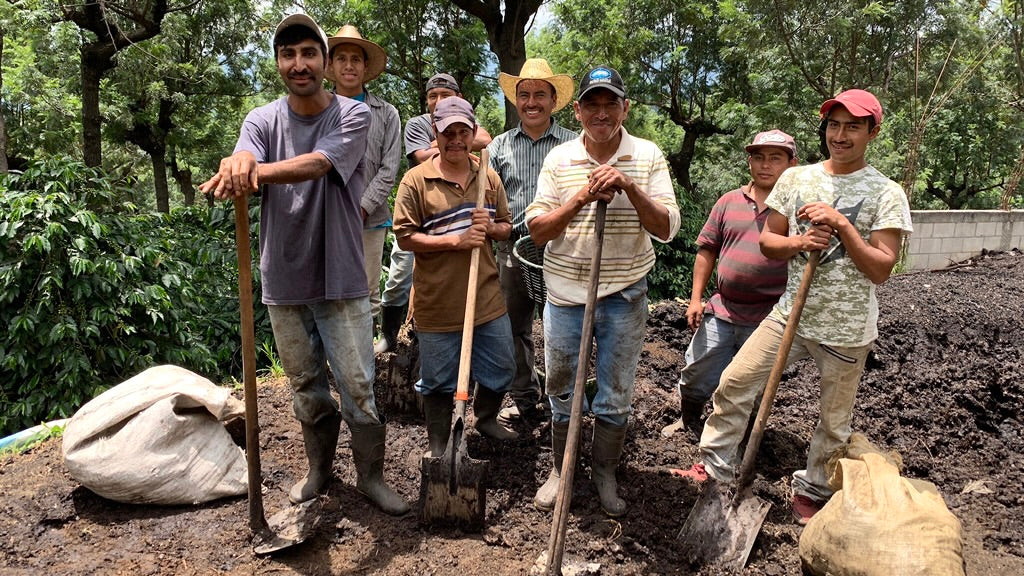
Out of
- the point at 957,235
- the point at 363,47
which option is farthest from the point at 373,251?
the point at 957,235

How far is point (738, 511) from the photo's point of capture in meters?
2.79

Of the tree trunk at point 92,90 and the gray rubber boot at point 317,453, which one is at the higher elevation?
the tree trunk at point 92,90

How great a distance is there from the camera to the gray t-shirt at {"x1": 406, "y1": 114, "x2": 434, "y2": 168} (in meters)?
4.07

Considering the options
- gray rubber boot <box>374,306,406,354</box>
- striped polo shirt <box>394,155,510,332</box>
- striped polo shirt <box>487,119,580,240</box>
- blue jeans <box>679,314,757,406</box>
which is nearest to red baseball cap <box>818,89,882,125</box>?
blue jeans <box>679,314,757,406</box>

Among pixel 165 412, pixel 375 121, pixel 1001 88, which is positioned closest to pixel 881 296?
pixel 375 121

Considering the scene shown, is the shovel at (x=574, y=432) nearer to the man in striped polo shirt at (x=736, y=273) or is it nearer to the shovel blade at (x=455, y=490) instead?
the shovel blade at (x=455, y=490)

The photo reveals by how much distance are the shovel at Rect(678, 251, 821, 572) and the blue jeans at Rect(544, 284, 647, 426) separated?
1.73ft

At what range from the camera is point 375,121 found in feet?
12.7

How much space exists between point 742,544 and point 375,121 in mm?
2988

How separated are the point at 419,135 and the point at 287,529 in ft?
8.09

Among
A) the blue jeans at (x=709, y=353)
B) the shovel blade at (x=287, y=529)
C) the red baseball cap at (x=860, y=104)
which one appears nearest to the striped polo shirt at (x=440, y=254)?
the shovel blade at (x=287, y=529)

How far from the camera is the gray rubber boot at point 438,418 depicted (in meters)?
3.33

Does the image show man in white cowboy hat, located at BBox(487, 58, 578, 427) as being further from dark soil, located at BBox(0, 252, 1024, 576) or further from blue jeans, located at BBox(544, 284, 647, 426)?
blue jeans, located at BBox(544, 284, 647, 426)

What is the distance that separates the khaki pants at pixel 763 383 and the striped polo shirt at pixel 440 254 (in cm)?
120
